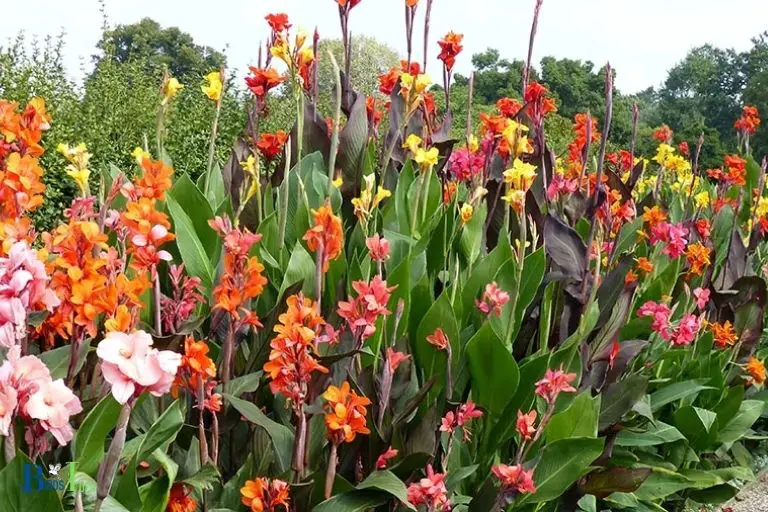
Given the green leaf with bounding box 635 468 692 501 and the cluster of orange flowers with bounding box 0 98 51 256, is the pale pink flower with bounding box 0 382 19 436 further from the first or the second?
the green leaf with bounding box 635 468 692 501

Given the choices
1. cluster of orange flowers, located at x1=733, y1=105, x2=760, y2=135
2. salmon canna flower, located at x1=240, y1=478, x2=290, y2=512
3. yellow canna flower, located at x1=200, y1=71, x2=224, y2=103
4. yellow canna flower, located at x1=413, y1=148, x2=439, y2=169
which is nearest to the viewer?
salmon canna flower, located at x1=240, y1=478, x2=290, y2=512

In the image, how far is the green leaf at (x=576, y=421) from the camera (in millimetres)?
2105

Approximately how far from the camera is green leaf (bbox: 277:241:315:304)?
205cm

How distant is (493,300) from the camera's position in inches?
80.0

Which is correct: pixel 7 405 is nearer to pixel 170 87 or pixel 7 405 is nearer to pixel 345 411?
pixel 345 411

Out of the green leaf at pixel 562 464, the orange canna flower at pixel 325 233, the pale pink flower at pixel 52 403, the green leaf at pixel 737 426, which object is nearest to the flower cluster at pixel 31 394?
the pale pink flower at pixel 52 403

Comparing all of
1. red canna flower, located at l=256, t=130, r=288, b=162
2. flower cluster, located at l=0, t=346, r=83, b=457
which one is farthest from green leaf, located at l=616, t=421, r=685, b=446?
flower cluster, located at l=0, t=346, r=83, b=457

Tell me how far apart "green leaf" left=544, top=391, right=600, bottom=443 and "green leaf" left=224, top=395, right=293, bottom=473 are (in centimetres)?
72

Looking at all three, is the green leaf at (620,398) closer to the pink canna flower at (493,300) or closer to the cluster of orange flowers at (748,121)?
the pink canna flower at (493,300)

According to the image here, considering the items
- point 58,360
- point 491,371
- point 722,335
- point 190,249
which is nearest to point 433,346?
point 491,371

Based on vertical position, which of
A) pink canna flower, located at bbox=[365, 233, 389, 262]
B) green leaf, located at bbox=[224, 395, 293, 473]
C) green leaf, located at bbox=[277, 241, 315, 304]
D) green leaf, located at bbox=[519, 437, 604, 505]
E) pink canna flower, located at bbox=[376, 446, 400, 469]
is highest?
pink canna flower, located at bbox=[365, 233, 389, 262]

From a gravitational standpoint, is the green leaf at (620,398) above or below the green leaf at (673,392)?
above

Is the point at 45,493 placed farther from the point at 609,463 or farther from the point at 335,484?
the point at 609,463

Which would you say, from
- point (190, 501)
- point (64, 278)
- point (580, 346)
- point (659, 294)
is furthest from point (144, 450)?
point (659, 294)
